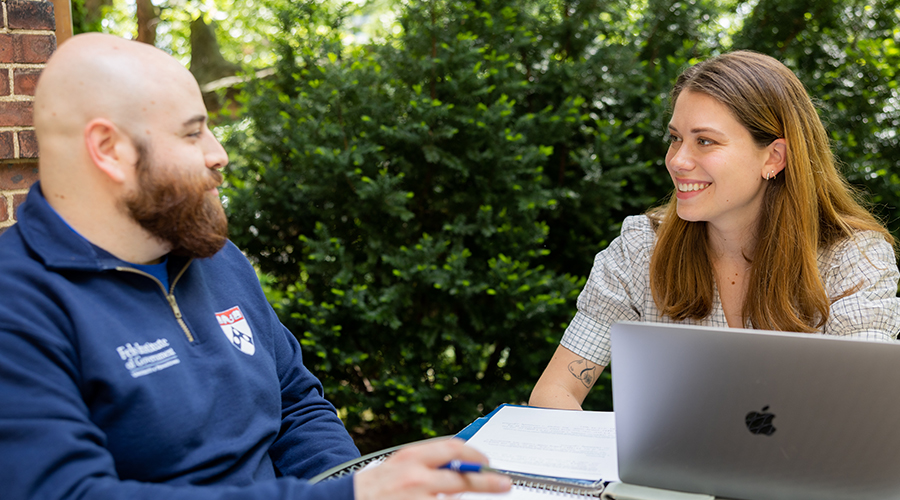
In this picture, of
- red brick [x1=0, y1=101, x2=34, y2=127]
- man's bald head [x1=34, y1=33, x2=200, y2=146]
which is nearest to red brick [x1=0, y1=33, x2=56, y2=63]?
red brick [x1=0, y1=101, x2=34, y2=127]

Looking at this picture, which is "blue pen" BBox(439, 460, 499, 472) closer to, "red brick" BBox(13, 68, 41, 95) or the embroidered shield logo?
the embroidered shield logo

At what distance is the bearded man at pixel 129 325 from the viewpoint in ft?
3.04

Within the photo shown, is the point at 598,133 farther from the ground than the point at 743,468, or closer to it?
farther from the ground

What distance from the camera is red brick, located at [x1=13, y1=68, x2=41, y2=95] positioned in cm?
191

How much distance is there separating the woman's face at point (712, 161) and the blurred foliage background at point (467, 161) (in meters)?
1.09

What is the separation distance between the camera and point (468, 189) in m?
3.00

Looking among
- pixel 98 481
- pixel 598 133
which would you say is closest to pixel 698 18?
pixel 598 133

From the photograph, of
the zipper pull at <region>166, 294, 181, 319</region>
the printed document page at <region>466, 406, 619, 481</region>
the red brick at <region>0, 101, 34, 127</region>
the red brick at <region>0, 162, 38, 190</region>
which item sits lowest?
the printed document page at <region>466, 406, 619, 481</region>

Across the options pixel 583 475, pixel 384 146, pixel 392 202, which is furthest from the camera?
pixel 384 146

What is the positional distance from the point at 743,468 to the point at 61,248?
1141 millimetres

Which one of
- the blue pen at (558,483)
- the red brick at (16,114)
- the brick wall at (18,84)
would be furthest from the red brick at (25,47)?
the blue pen at (558,483)

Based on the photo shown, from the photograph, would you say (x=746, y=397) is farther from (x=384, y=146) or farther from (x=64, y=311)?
(x=384, y=146)

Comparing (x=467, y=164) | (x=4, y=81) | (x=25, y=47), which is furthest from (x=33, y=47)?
(x=467, y=164)

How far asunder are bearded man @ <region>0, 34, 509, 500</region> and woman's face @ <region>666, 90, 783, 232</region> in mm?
1139
